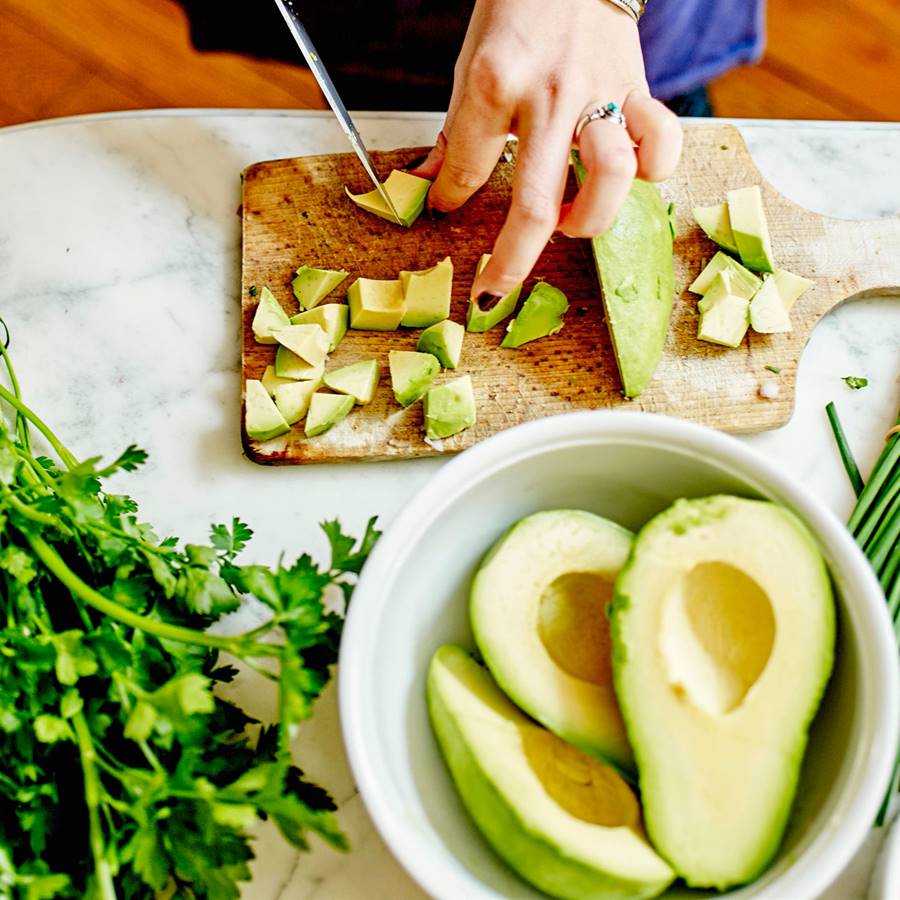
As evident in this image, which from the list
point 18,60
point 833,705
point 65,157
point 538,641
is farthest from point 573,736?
point 18,60

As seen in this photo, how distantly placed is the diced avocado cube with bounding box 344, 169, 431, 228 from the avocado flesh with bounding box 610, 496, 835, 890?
0.49 metres

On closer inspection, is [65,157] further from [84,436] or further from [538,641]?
[538,641]

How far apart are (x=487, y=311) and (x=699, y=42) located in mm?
433

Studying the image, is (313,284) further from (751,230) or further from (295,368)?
(751,230)

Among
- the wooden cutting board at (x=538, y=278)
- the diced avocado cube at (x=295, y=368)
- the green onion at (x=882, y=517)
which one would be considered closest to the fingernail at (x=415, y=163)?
the wooden cutting board at (x=538, y=278)

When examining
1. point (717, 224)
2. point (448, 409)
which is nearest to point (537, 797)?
point (448, 409)

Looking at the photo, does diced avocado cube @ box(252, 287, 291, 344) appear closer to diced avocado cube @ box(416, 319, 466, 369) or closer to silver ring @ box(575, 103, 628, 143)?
diced avocado cube @ box(416, 319, 466, 369)

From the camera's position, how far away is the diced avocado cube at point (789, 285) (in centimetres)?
98

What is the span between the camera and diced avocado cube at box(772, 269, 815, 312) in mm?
978

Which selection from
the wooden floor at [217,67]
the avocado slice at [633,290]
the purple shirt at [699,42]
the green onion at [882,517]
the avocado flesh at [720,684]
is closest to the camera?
the avocado flesh at [720,684]

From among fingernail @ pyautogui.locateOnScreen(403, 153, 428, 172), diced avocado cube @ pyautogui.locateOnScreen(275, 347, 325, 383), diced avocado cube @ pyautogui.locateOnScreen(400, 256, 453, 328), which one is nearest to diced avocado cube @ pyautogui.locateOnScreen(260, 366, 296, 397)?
diced avocado cube @ pyautogui.locateOnScreen(275, 347, 325, 383)

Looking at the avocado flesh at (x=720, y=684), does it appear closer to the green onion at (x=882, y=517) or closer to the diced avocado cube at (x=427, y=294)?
the green onion at (x=882, y=517)

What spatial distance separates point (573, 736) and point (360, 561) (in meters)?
0.20

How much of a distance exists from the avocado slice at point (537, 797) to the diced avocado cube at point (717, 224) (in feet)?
1.72
